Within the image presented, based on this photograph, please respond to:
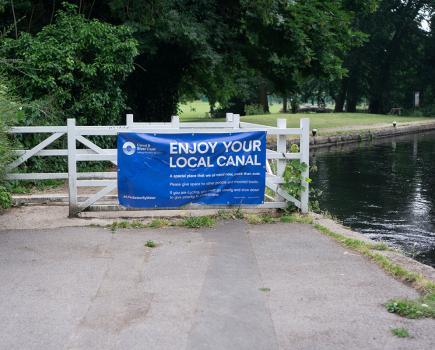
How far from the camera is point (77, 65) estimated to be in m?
12.3

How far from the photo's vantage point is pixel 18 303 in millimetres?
4504

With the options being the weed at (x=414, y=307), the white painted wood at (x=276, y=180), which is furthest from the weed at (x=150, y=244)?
the weed at (x=414, y=307)

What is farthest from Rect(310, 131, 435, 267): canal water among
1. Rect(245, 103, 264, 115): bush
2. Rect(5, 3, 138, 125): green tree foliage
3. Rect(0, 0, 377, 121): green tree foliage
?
Rect(245, 103, 264, 115): bush

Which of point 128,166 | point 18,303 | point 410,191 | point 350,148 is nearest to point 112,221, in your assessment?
point 128,166

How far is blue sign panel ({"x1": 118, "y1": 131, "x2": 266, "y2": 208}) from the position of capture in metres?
7.54

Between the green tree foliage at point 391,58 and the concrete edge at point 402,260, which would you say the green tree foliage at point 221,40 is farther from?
the green tree foliage at point 391,58

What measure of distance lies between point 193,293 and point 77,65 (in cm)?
909

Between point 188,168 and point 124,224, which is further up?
point 188,168

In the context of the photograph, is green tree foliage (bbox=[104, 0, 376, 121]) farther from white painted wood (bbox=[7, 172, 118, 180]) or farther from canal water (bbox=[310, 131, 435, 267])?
white painted wood (bbox=[7, 172, 118, 180])

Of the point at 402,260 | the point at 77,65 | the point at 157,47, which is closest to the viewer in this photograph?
the point at 402,260

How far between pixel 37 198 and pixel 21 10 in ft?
27.3

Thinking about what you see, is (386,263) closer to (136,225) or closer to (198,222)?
(198,222)

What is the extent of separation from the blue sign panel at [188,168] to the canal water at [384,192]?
297 centimetres

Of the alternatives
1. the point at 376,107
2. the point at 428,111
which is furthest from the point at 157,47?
the point at 376,107
